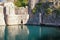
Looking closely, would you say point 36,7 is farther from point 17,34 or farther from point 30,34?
point 17,34

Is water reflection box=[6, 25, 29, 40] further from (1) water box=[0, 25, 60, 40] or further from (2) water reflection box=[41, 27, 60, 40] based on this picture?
(2) water reflection box=[41, 27, 60, 40]

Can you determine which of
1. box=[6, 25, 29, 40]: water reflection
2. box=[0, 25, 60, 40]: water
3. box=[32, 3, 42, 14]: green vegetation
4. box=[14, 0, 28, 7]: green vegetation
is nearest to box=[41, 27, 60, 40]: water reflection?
box=[0, 25, 60, 40]: water

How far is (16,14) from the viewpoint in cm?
3347

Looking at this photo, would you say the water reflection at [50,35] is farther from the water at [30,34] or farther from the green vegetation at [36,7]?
the green vegetation at [36,7]

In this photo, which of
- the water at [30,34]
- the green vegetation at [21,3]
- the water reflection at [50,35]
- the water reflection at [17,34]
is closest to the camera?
the water reflection at [50,35]

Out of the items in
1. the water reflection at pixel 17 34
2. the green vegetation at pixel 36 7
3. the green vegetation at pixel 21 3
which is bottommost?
the water reflection at pixel 17 34

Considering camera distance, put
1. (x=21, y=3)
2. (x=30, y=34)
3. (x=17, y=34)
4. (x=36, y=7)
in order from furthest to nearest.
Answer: (x=21, y=3)
(x=36, y=7)
(x=30, y=34)
(x=17, y=34)

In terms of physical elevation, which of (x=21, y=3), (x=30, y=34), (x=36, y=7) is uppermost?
(x=21, y=3)

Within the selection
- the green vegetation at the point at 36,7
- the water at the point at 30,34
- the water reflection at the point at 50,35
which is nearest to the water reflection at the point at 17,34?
the water at the point at 30,34

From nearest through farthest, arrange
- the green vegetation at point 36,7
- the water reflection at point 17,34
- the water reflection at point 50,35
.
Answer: the water reflection at point 50,35 < the water reflection at point 17,34 < the green vegetation at point 36,7

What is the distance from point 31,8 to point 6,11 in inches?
132

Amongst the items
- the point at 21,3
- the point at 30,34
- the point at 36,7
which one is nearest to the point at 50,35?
the point at 30,34

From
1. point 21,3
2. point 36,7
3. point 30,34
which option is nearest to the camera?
point 30,34

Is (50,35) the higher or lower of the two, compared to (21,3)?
lower
